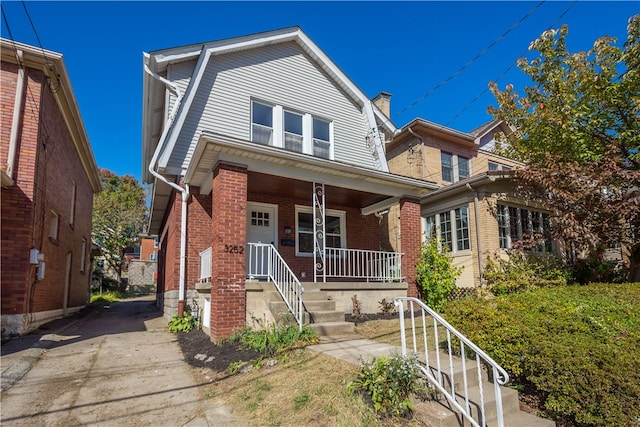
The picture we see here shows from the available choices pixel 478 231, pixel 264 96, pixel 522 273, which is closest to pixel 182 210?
pixel 264 96

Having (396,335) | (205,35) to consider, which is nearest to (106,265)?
(205,35)

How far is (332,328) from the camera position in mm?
6668

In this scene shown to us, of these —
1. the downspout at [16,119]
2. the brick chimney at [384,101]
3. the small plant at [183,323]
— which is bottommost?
the small plant at [183,323]

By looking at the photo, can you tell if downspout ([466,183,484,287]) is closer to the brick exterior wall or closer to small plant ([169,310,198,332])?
small plant ([169,310,198,332])

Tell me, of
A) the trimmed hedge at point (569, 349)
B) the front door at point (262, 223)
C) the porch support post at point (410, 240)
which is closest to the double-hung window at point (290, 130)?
the front door at point (262, 223)

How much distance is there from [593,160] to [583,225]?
6.85 feet

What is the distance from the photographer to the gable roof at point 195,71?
9.71m

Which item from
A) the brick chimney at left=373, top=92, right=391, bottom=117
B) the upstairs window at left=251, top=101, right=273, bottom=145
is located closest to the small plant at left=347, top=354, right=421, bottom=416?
the upstairs window at left=251, top=101, right=273, bottom=145

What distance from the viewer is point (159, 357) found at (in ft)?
Answer: 20.7

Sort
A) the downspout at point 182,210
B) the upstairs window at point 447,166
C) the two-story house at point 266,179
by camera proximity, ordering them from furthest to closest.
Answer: the upstairs window at point 447,166, the downspout at point 182,210, the two-story house at point 266,179

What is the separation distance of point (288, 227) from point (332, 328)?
4.81m

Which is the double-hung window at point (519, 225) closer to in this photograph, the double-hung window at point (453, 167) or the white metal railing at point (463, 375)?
the double-hung window at point (453, 167)

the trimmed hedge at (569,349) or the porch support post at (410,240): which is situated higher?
the porch support post at (410,240)

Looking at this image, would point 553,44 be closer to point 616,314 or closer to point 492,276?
point 492,276
